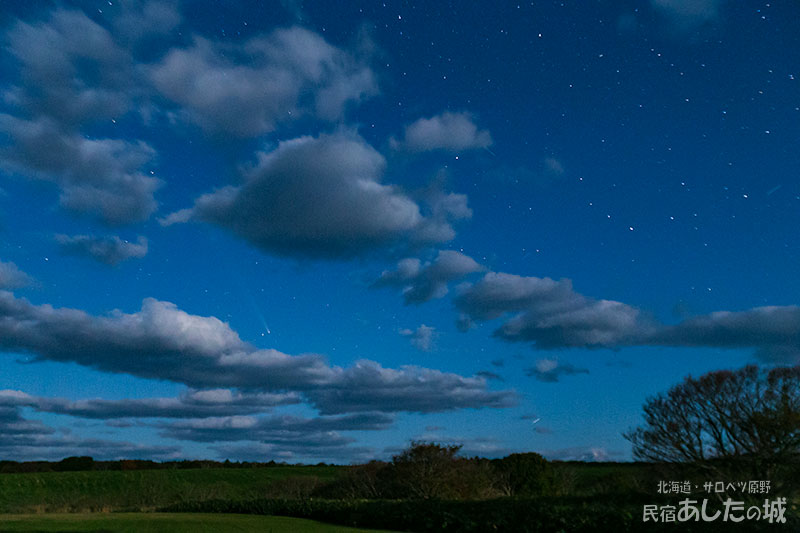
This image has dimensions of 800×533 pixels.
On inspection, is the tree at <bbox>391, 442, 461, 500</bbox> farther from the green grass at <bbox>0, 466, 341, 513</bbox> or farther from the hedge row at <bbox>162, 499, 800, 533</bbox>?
the green grass at <bbox>0, 466, 341, 513</bbox>

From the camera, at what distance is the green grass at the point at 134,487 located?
3447cm

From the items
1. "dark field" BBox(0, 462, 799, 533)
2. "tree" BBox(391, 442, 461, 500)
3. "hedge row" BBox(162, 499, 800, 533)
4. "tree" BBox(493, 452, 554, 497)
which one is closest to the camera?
"dark field" BBox(0, 462, 799, 533)

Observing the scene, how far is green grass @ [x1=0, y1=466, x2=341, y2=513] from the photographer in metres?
34.5

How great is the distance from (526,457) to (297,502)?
36.4ft

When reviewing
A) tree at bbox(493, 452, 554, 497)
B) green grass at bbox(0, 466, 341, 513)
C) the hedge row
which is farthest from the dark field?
tree at bbox(493, 452, 554, 497)

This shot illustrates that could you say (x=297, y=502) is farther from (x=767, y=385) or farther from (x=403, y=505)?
(x=767, y=385)

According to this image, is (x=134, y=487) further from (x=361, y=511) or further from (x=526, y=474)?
(x=361, y=511)

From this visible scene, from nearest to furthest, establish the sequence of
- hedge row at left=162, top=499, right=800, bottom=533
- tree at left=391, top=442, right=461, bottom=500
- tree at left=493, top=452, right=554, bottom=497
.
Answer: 1. hedge row at left=162, top=499, right=800, bottom=533
2. tree at left=391, top=442, right=461, bottom=500
3. tree at left=493, top=452, right=554, bottom=497

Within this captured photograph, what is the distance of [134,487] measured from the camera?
1736 inches

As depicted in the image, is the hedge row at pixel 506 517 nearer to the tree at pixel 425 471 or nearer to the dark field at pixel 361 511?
the dark field at pixel 361 511

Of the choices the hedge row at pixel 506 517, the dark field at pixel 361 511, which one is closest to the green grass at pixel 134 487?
the dark field at pixel 361 511

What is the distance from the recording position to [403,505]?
20516 mm

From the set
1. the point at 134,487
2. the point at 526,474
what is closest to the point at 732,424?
the point at 526,474

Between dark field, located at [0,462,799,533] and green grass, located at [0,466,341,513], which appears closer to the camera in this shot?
dark field, located at [0,462,799,533]
